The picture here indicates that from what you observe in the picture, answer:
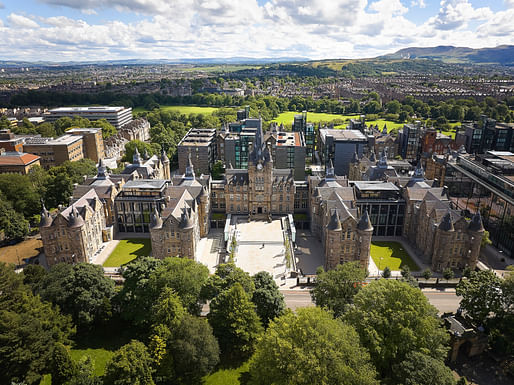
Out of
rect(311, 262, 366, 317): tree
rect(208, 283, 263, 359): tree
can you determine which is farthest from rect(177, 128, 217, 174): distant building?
rect(311, 262, 366, 317): tree

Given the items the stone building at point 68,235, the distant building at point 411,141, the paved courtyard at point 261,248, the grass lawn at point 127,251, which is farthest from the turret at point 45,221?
the distant building at point 411,141

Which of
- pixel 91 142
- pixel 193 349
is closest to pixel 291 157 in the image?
pixel 91 142

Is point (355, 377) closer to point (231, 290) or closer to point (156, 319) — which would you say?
point (231, 290)

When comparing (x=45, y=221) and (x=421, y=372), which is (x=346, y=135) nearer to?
(x=45, y=221)

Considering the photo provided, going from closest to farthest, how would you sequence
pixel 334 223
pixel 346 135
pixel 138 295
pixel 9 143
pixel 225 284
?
pixel 138 295
pixel 225 284
pixel 334 223
pixel 9 143
pixel 346 135

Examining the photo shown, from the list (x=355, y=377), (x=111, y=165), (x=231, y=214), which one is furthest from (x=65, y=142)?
(x=355, y=377)

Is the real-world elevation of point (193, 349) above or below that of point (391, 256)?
above

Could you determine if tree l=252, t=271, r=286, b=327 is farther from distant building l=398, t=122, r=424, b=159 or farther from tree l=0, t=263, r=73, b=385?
distant building l=398, t=122, r=424, b=159
